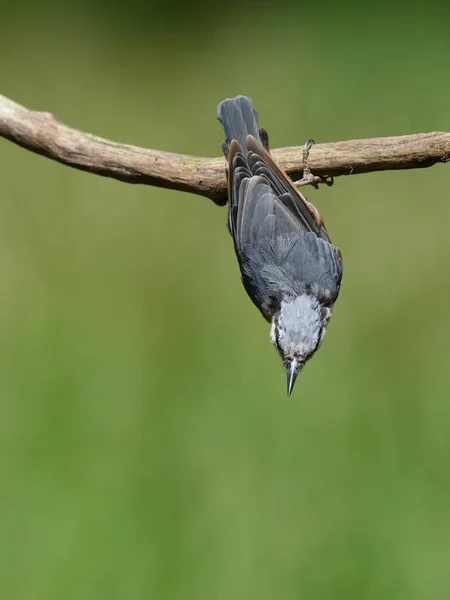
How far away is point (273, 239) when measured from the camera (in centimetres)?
344

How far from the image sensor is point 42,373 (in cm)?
458

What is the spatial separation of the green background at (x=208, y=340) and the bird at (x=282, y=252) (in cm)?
101

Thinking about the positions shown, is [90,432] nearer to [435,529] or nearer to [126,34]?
[435,529]

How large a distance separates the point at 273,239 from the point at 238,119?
51cm

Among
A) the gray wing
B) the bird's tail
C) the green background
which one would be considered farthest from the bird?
the green background

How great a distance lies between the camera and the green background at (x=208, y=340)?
4.04m

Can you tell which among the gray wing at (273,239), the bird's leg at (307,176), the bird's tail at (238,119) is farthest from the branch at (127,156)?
the bird's tail at (238,119)

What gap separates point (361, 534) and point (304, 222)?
4.10 feet

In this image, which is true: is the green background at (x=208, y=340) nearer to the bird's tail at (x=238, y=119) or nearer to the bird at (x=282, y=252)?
the bird at (x=282, y=252)

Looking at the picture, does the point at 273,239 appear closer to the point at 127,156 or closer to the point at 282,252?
the point at 282,252

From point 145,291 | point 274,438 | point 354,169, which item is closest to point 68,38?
point 145,291

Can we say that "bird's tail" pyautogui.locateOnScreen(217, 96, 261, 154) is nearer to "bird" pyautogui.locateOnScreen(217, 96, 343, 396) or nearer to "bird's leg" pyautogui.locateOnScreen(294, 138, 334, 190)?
"bird" pyautogui.locateOnScreen(217, 96, 343, 396)

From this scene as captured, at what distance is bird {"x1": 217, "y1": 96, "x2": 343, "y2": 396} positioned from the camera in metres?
3.30

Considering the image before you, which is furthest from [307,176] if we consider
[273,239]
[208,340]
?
[208,340]
